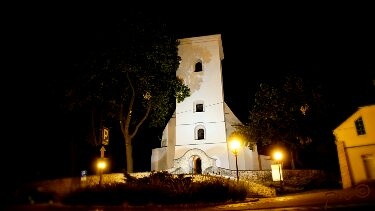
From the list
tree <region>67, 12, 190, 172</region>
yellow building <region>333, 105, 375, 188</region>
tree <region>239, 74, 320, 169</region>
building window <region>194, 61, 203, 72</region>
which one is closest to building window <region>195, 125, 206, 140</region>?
tree <region>67, 12, 190, 172</region>

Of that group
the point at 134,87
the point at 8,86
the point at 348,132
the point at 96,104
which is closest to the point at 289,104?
the point at 348,132

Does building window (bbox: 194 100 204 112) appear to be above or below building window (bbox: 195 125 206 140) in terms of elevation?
above

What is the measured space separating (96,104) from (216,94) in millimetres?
11729

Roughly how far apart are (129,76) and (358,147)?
18.9m

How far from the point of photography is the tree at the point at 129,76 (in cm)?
2644

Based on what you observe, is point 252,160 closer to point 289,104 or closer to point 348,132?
point 289,104

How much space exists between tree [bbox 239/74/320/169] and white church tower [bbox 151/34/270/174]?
279 cm

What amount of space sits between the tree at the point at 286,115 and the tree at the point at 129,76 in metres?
8.10

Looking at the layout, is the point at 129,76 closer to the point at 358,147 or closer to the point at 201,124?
the point at 201,124

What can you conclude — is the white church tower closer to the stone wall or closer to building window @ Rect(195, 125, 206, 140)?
building window @ Rect(195, 125, 206, 140)

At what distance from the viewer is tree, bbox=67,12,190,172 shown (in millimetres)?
26438

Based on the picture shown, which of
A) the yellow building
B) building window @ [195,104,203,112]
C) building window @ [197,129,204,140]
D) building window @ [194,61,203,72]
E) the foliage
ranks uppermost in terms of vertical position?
building window @ [194,61,203,72]

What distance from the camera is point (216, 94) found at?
3206 centimetres

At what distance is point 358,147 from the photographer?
22.0 m
